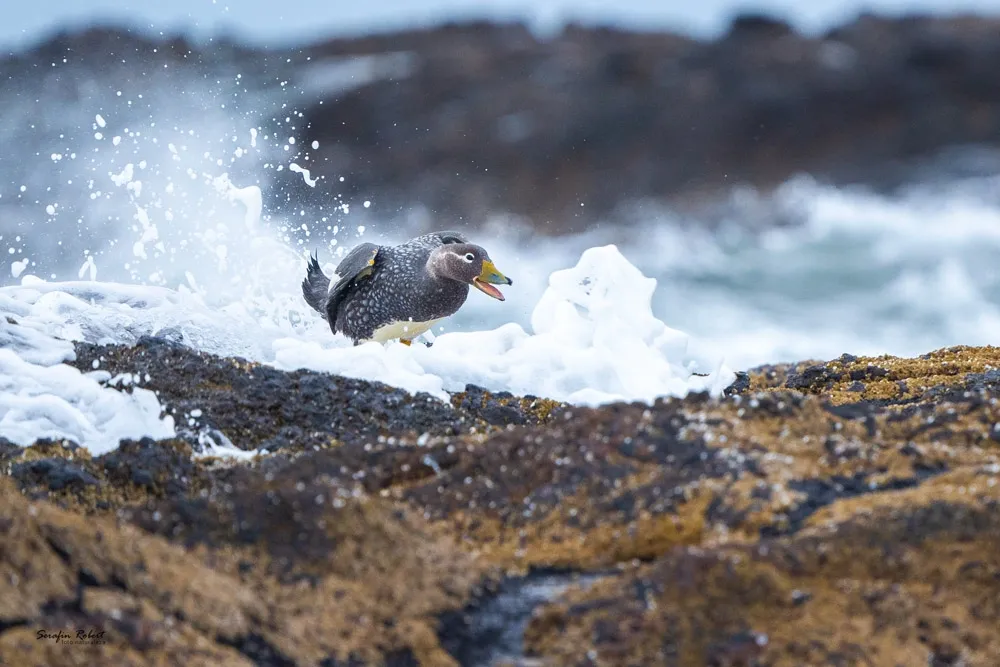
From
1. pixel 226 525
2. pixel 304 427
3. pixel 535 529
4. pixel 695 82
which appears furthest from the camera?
pixel 695 82

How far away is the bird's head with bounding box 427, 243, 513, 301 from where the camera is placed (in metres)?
9.66

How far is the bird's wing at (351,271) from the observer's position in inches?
396

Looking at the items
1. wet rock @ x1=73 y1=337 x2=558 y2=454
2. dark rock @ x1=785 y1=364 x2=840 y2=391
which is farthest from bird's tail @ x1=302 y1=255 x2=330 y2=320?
dark rock @ x1=785 y1=364 x2=840 y2=391

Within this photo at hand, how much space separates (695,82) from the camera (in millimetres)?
29531

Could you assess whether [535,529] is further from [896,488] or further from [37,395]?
[37,395]

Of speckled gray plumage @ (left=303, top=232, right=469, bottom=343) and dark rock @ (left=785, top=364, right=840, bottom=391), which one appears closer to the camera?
dark rock @ (left=785, top=364, right=840, bottom=391)

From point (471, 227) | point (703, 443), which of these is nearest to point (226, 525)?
point (703, 443)

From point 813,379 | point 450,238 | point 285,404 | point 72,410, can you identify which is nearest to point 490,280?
point 450,238

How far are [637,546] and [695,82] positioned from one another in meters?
27.7

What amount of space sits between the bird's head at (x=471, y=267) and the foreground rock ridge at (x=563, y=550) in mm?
5402

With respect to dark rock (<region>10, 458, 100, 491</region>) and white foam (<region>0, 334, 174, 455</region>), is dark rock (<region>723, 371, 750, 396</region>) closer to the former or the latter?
white foam (<region>0, 334, 174, 455</region>)

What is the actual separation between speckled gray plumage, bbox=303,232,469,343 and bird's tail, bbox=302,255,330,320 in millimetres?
465

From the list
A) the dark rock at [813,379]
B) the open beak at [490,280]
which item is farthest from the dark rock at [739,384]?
the open beak at [490,280]

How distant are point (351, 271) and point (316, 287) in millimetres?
1048
